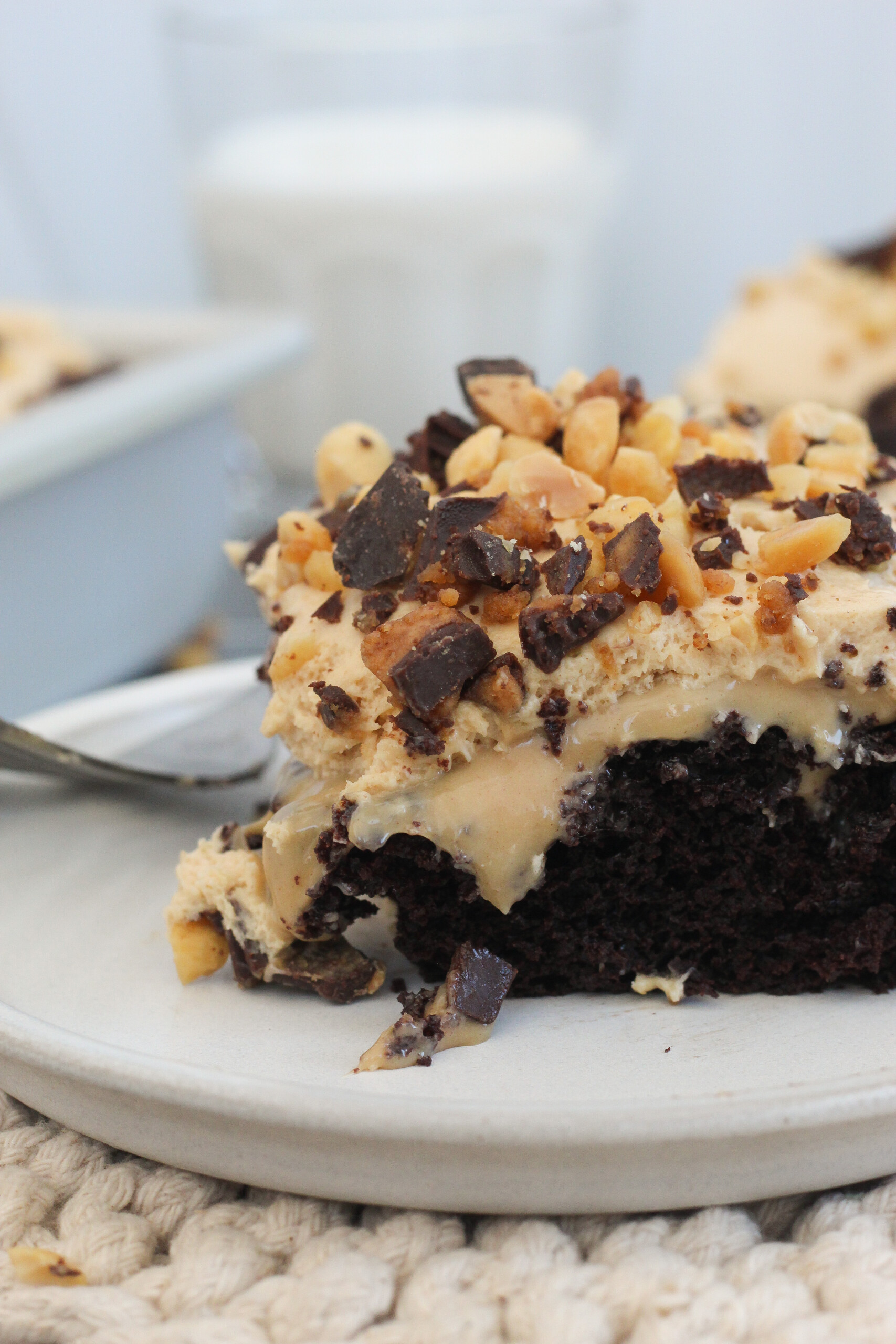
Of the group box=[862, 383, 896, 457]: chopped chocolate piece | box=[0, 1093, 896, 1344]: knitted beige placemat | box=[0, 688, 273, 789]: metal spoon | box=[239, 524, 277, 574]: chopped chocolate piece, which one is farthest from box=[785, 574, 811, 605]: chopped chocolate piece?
box=[862, 383, 896, 457]: chopped chocolate piece

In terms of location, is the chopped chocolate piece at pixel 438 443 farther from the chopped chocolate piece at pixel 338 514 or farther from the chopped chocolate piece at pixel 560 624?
the chopped chocolate piece at pixel 560 624

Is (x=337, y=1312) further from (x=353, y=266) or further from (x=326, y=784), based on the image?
(x=353, y=266)

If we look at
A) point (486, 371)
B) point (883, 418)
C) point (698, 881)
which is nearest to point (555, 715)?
point (698, 881)

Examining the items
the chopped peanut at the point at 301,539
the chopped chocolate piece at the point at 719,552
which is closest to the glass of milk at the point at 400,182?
the chopped peanut at the point at 301,539

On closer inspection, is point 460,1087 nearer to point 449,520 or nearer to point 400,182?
point 449,520

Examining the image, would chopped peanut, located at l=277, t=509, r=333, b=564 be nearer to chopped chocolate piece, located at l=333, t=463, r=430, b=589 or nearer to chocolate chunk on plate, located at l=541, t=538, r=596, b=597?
chopped chocolate piece, located at l=333, t=463, r=430, b=589
